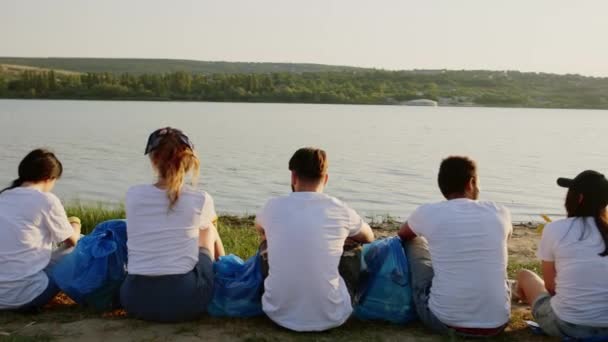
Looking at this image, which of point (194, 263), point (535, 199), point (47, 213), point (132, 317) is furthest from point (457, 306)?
point (535, 199)

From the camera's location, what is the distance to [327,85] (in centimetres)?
7894

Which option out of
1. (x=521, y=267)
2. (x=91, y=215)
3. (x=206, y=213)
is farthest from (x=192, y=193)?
(x=91, y=215)

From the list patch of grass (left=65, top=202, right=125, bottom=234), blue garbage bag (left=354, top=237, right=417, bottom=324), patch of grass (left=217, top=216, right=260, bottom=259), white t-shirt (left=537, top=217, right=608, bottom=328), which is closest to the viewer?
white t-shirt (left=537, top=217, right=608, bottom=328)

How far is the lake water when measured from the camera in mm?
14531

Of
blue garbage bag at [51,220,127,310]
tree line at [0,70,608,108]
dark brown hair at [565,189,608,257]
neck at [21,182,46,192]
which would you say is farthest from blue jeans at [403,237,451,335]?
tree line at [0,70,608,108]

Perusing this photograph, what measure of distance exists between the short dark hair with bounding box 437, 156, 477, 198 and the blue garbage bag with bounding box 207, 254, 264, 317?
143cm

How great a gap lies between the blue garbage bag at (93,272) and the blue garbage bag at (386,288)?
1.76m

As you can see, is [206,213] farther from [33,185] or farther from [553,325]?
[553,325]

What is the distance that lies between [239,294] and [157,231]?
0.78 metres

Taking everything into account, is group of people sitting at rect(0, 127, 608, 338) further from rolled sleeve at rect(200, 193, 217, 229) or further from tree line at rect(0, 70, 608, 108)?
tree line at rect(0, 70, 608, 108)

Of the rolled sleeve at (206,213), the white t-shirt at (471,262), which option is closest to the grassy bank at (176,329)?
the white t-shirt at (471,262)

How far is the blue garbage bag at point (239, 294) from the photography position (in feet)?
16.6

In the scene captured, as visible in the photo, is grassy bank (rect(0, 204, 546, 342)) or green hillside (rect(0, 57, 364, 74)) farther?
green hillside (rect(0, 57, 364, 74))

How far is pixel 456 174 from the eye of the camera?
15.8 feet
